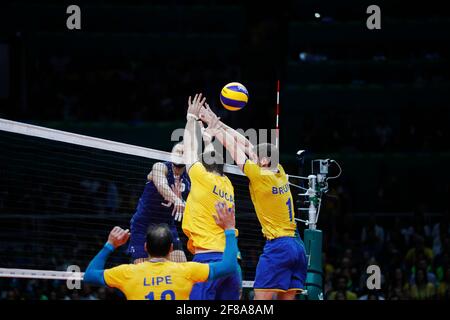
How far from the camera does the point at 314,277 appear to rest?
11945 mm

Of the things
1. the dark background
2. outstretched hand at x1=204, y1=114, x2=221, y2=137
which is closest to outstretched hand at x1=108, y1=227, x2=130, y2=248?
outstretched hand at x1=204, y1=114, x2=221, y2=137

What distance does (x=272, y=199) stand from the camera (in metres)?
10.9

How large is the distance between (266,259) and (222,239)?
1.07 metres

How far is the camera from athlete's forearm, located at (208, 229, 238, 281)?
25.8 ft

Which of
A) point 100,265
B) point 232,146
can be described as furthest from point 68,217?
point 100,265

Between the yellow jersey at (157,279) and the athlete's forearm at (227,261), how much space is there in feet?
0.22

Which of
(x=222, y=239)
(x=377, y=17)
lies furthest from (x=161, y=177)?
(x=377, y=17)

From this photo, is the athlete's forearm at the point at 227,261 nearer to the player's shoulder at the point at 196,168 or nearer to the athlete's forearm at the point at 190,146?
the player's shoulder at the point at 196,168

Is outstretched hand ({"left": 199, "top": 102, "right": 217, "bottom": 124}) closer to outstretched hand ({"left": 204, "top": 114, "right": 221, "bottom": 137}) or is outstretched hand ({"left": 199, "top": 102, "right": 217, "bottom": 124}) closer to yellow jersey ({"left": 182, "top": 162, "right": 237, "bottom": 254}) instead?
outstretched hand ({"left": 204, "top": 114, "right": 221, "bottom": 137})

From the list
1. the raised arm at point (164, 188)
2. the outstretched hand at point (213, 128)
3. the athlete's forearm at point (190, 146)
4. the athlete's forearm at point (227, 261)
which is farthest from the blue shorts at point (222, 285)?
the athlete's forearm at point (227, 261)

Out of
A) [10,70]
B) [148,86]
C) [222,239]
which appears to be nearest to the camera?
[222,239]

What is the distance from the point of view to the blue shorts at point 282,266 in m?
10.8
